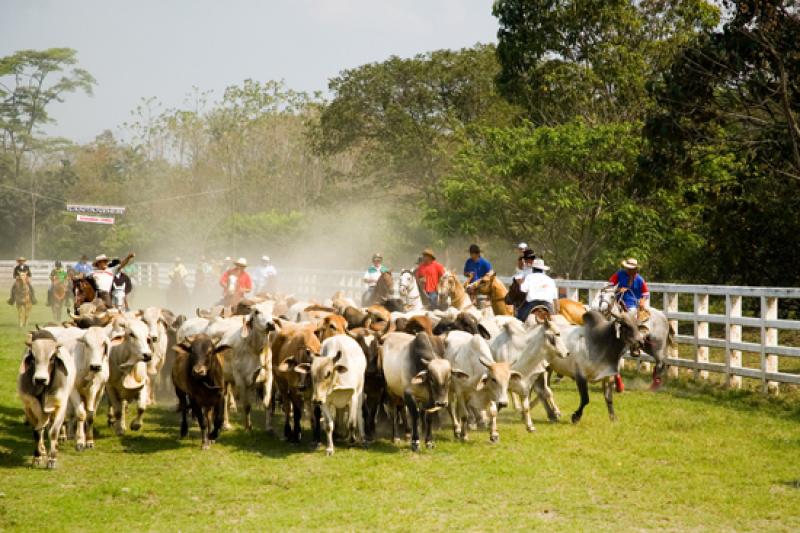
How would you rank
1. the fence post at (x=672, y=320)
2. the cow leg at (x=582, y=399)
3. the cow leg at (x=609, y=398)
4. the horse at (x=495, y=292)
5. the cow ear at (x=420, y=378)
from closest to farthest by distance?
the cow ear at (x=420, y=378)
the cow leg at (x=582, y=399)
the cow leg at (x=609, y=398)
the fence post at (x=672, y=320)
the horse at (x=495, y=292)

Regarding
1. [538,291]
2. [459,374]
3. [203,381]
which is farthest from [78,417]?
[538,291]

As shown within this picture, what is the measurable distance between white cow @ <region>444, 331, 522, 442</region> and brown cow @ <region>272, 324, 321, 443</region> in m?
1.65

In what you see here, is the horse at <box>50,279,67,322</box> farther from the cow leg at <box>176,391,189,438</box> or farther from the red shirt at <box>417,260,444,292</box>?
the cow leg at <box>176,391,189,438</box>

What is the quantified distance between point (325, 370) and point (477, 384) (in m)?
1.78

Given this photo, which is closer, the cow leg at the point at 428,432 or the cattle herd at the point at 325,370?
the cattle herd at the point at 325,370

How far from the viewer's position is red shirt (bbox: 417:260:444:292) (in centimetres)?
1917

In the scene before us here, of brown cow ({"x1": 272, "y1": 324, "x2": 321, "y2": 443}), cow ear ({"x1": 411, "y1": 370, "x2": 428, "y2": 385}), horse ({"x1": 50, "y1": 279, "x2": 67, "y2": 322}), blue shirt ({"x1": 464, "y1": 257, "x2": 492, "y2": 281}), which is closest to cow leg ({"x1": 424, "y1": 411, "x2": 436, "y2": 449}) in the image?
cow ear ({"x1": 411, "y1": 370, "x2": 428, "y2": 385})

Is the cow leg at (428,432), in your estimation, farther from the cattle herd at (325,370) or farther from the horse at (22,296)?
the horse at (22,296)

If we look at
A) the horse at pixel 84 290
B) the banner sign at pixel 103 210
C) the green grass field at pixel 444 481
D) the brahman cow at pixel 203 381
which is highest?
the banner sign at pixel 103 210

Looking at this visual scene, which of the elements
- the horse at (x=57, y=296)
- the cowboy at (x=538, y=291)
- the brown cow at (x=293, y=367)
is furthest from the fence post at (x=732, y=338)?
the horse at (x=57, y=296)

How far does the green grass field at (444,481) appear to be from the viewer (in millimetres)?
8836

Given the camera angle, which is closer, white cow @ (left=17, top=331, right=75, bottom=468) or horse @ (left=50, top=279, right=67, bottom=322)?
white cow @ (left=17, top=331, right=75, bottom=468)

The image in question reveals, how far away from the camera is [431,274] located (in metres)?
19.2

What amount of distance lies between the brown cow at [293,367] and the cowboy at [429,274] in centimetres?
587
